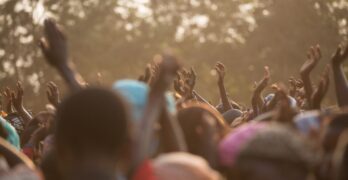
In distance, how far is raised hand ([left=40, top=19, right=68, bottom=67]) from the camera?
643 centimetres

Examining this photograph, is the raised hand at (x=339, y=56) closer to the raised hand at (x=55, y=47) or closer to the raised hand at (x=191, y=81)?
the raised hand at (x=191, y=81)

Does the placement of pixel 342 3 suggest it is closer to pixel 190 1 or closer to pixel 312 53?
pixel 190 1

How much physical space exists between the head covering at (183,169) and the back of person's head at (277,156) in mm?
190

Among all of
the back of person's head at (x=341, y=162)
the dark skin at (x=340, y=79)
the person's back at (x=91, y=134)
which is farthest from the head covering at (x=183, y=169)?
the dark skin at (x=340, y=79)

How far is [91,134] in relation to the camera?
519cm

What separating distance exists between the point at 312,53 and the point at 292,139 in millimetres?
3836

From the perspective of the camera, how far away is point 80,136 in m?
5.21

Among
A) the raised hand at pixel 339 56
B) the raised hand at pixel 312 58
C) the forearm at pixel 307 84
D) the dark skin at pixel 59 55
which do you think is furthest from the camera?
the forearm at pixel 307 84

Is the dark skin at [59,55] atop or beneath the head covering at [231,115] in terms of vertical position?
atop

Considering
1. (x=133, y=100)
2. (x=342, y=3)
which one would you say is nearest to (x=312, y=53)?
(x=133, y=100)

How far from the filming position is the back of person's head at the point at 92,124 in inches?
205

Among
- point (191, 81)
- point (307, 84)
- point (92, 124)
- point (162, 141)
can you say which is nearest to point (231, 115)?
point (191, 81)

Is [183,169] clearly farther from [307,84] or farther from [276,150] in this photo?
[307,84]

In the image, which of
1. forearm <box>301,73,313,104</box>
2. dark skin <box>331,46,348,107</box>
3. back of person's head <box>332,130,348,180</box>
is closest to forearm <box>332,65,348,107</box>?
dark skin <box>331,46,348,107</box>
